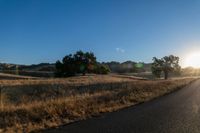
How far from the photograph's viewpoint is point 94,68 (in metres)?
88.1

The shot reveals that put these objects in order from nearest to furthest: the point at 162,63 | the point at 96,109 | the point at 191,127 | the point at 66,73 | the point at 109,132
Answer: the point at 109,132 < the point at 191,127 < the point at 96,109 < the point at 66,73 < the point at 162,63

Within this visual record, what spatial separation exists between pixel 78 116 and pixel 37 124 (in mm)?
1972

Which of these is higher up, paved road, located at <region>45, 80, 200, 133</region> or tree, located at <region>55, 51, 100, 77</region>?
tree, located at <region>55, 51, 100, 77</region>

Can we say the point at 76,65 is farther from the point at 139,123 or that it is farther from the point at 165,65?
the point at 139,123

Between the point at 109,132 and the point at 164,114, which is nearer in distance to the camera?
the point at 109,132

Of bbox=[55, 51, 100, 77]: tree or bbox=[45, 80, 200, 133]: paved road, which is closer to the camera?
bbox=[45, 80, 200, 133]: paved road

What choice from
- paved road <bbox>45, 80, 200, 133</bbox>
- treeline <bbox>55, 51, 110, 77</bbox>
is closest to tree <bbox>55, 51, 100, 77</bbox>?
treeline <bbox>55, 51, 110, 77</bbox>

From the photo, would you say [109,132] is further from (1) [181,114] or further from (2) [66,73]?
(2) [66,73]

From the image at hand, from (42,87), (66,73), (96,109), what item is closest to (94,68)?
(66,73)

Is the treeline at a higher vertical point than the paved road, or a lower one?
higher

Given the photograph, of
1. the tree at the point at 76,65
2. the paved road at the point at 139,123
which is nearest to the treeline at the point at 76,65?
the tree at the point at 76,65

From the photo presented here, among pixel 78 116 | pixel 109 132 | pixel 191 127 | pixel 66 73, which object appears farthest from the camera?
pixel 66 73

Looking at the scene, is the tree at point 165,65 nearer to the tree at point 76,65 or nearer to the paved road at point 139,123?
the tree at point 76,65

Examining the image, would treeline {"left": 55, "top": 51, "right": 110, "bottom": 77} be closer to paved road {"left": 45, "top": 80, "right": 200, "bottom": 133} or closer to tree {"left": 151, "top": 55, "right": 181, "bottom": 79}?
tree {"left": 151, "top": 55, "right": 181, "bottom": 79}
